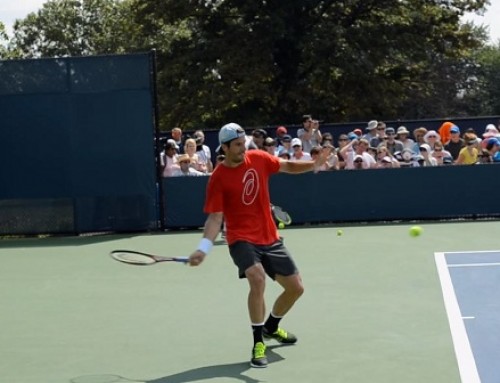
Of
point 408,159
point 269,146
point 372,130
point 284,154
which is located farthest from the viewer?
point 372,130

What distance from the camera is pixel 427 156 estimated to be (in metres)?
17.8

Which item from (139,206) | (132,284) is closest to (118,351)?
(132,284)

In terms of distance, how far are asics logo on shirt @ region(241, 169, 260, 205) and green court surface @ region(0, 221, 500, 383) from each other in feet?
3.80

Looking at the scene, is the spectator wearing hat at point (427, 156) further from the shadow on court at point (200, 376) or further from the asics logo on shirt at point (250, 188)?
the shadow on court at point (200, 376)

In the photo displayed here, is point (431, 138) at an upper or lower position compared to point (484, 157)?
upper

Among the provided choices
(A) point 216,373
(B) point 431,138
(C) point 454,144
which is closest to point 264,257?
(A) point 216,373

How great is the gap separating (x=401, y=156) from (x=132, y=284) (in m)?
7.17

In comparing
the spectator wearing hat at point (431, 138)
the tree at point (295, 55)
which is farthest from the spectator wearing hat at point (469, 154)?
the tree at point (295, 55)

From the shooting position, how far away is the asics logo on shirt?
8156mm

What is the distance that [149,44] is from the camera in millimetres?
45188

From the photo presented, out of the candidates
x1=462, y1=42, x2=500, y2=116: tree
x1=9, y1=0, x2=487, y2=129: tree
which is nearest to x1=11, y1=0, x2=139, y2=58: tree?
x1=462, y1=42, x2=500, y2=116: tree

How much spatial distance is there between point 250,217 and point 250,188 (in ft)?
0.74

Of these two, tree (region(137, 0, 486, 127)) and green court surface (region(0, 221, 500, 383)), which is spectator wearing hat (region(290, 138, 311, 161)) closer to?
green court surface (region(0, 221, 500, 383))

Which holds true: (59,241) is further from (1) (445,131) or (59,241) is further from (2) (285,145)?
(1) (445,131)
